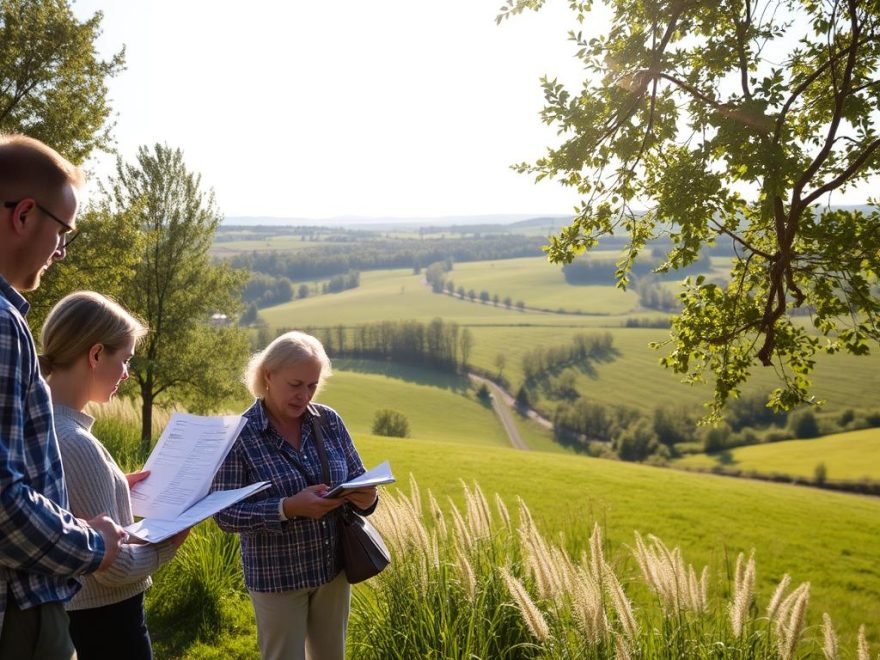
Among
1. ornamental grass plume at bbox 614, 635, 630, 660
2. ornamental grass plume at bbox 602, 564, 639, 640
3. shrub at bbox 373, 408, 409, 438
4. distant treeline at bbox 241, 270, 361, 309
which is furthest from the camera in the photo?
distant treeline at bbox 241, 270, 361, 309

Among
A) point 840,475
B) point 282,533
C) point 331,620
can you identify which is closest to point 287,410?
point 282,533

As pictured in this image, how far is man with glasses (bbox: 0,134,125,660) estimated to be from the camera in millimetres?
1800

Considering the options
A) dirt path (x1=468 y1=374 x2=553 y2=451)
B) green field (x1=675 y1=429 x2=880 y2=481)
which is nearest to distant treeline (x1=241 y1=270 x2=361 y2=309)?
dirt path (x1=468 y1=374 x2=553 y2=451)

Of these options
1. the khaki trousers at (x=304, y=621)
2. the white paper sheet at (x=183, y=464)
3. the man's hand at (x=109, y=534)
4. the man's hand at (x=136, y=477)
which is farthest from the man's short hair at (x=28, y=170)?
the khaki trousers at (x=304, y=621)

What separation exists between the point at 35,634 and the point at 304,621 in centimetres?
191

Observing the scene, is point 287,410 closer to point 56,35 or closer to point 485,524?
point 485,524

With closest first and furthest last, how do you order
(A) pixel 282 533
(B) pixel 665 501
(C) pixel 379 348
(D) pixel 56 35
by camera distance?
(A) pixel 282 533, (D) pixel 56 35, (B) pixel 665 501, (C) pixel 379 348

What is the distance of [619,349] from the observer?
111 metres

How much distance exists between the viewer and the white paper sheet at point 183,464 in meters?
2.81

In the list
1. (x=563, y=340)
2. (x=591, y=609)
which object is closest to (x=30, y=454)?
(x=591, y=609)

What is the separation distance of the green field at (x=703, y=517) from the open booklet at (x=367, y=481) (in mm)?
3894

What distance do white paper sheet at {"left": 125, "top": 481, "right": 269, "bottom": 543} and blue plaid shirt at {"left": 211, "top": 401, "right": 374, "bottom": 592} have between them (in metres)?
0.69

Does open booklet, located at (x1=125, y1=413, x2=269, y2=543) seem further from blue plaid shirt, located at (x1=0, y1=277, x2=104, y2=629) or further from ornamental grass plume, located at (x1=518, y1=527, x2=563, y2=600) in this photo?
ornamental grass plume, located at (x1=518, y1=527, x2=563, y2=600)

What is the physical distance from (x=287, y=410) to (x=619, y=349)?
111905 mm
